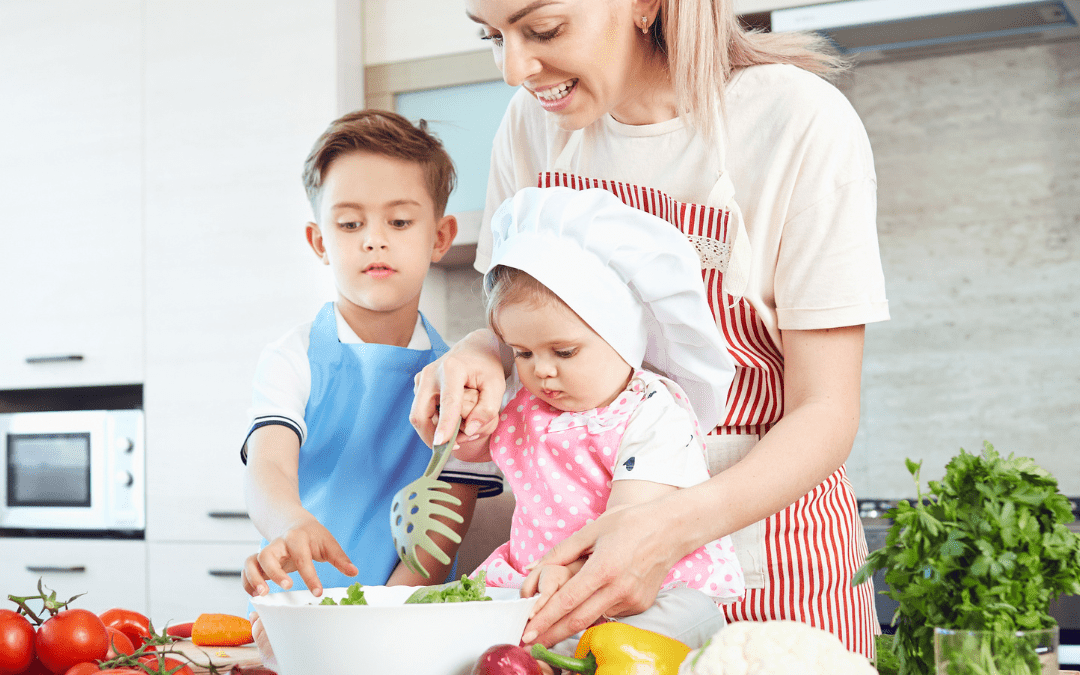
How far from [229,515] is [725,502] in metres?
1.84

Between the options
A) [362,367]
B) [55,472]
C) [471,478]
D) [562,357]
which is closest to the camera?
[562,357]

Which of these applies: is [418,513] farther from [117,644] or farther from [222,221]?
[222,221]

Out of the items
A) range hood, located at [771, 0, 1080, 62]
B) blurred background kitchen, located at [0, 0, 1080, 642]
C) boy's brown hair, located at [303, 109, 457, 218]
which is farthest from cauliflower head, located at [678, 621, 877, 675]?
range hood, located at [771, 0, 1080, 62]

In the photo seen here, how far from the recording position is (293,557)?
928 mm

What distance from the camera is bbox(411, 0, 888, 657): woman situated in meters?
0.96

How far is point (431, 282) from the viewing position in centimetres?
263

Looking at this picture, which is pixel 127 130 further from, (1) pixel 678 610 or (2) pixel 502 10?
(1) pixel 678 610

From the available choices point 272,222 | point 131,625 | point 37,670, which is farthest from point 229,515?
point 37,670

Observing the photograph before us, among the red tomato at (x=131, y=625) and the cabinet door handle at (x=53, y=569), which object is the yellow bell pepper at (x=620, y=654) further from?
the cabinet door handle at (x=53, y=569)

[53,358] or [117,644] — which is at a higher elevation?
[53,358]

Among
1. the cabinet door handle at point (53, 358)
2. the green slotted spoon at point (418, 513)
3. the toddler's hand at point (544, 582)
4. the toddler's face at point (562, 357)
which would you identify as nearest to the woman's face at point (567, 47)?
the toddler's face at point (562, 357)

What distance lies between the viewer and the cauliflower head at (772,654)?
0.56 metres

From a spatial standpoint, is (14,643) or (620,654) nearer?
(620,654)

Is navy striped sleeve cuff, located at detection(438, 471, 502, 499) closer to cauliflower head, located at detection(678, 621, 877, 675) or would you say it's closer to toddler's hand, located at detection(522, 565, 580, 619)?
toddler's hand, located at detection(522, 565, 580, 619)
